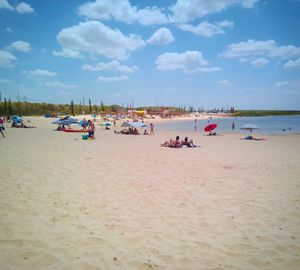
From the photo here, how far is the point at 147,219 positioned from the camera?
18.3 ft

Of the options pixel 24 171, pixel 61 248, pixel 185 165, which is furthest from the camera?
pixel 185 165

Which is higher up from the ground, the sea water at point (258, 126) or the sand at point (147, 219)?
the sand at point (147, 219)

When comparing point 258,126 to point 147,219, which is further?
point 258,126

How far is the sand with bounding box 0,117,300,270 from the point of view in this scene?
411cm

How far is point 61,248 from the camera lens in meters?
4.33

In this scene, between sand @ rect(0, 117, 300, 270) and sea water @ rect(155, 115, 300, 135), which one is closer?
sand @ rect(0, 117, 300, 270)

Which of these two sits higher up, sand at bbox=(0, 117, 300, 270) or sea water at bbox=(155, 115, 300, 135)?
sand at bbox=(0, 117, 300, 270)

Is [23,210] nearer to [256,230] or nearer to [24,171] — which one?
[24,171]

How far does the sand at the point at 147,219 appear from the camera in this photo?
4105 millimetres

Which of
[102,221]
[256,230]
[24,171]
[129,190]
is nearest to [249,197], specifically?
[256,230]

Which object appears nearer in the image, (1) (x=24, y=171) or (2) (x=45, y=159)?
(1) (x=24, y=171)

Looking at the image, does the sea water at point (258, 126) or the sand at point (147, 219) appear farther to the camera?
the sea water at point (258, 126)

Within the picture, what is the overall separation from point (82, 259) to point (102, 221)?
4.55 ft

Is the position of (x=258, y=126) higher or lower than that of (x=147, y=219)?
lower
